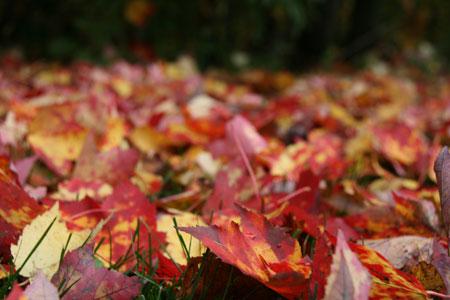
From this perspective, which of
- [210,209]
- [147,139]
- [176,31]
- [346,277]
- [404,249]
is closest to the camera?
[346,277]

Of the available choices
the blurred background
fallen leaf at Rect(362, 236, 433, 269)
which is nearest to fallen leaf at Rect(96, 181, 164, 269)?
fallen leaf at Rect(362, 236, 433, 269)

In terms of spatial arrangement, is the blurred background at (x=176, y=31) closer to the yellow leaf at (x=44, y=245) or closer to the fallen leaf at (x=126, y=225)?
the fallen leaf at (x=126, y=225)

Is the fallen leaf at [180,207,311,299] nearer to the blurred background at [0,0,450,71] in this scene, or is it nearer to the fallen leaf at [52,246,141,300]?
the fallen leaf at [52,246,141,300]

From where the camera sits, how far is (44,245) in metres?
0.67

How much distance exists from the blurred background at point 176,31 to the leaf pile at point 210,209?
199cm

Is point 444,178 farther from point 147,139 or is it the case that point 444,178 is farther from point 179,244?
point 147,139

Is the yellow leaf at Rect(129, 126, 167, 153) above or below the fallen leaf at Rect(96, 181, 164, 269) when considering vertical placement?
above

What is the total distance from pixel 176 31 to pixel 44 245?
3894 mm

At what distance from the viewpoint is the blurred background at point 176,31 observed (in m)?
3.86

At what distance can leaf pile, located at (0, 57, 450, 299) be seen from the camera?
601mm

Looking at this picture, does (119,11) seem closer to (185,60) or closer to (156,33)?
(156,33)

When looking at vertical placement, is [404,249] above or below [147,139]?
below

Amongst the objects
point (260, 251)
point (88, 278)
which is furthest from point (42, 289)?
A: point (260, 251)

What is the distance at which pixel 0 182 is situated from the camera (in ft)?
2.36
